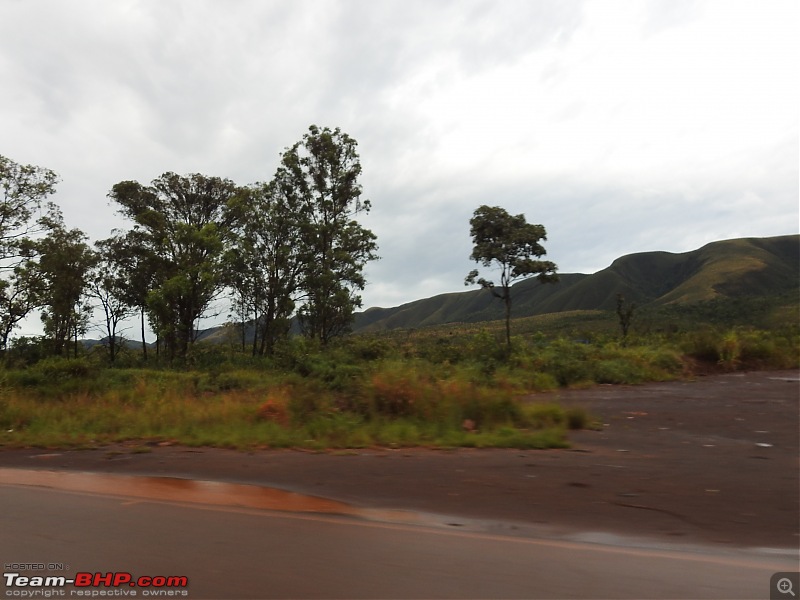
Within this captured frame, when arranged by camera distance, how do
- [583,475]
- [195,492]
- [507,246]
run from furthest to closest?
1. [507,246]
2. [583,475]
3. [195,492]

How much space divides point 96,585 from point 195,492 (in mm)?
2318

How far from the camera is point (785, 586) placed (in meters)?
3.15

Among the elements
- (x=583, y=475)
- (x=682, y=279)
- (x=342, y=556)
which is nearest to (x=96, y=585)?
(x=342, y=556)

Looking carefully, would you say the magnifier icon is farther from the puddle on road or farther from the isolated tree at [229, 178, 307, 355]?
the isolated tree at [229, 178, 307, 355]

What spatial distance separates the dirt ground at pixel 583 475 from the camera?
436 centimetres

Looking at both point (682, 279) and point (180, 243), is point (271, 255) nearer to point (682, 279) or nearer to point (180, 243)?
point (180, 243)

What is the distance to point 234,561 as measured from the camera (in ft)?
11.5

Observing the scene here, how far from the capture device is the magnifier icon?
122 inches

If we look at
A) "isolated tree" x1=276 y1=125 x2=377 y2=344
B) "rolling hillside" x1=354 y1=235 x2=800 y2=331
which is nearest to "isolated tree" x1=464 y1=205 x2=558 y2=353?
"isolated tree" x1=276 y1=125 x2=377 y2=344

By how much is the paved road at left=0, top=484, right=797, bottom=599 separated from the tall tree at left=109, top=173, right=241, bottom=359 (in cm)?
2767

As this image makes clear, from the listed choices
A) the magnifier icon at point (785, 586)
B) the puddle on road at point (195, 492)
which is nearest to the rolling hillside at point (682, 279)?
the puddle on road at point (195, 492)

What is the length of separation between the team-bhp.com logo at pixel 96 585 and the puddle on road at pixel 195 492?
1.58 meters

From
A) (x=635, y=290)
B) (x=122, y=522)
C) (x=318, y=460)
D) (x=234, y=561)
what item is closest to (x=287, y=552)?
(x=234, y=561)

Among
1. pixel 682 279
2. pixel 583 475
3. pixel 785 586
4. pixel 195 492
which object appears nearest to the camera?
pixel 785 586
